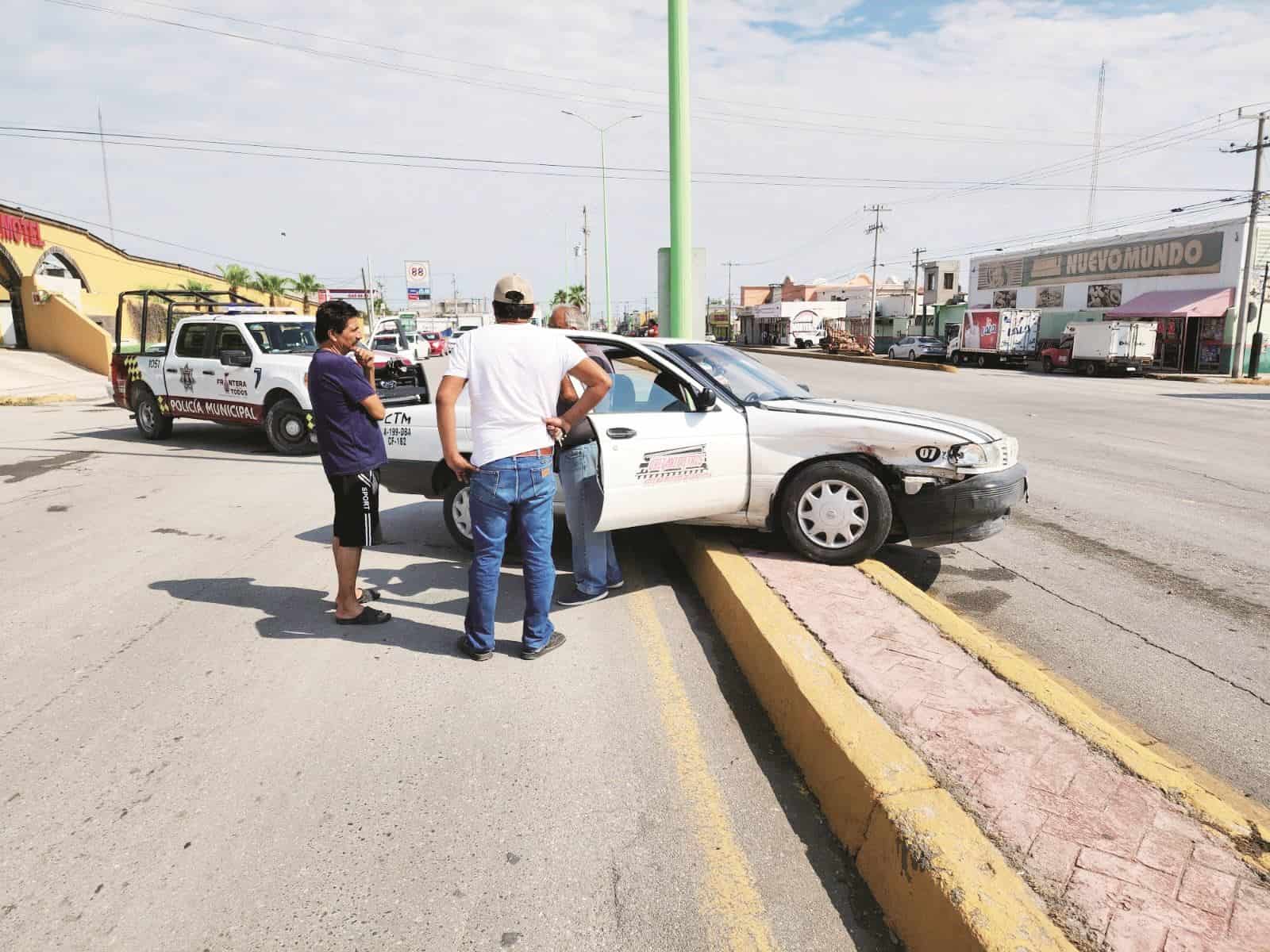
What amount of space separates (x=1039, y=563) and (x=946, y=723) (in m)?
3.31

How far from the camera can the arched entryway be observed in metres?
30.2

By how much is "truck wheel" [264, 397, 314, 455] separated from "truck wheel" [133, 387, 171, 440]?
2.56 meters

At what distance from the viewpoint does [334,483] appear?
15.6ft

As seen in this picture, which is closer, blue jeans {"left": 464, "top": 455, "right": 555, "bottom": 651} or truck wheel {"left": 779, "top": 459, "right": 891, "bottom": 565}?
blue jeans {"left": 464, "top": 455, "right": 555, "bottom": 651}

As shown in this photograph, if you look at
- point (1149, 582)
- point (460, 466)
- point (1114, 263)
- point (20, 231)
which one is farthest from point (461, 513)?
point (1114, 263)

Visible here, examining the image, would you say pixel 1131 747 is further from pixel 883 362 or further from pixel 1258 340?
pixel 883 362

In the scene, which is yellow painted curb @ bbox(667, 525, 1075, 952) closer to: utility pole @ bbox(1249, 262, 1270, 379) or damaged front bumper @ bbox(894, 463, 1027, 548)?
damaged front bumper @ bbox(894, 463, 1027, 548)

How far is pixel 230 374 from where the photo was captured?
11648mm

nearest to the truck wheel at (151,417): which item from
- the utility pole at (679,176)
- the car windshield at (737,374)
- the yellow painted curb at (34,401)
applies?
the utility pole at (679,176)

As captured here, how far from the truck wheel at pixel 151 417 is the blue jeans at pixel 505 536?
10659 mm

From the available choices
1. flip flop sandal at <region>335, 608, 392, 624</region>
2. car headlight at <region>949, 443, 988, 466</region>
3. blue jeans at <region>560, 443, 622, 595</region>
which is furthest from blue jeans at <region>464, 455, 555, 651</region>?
car headlight at <region>949, 443, 988, 466</region>

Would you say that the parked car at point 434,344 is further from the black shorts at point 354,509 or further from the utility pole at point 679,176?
the black shorts at point 354,509

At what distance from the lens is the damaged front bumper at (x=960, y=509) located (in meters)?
5.12

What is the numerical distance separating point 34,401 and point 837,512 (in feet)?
71.7
